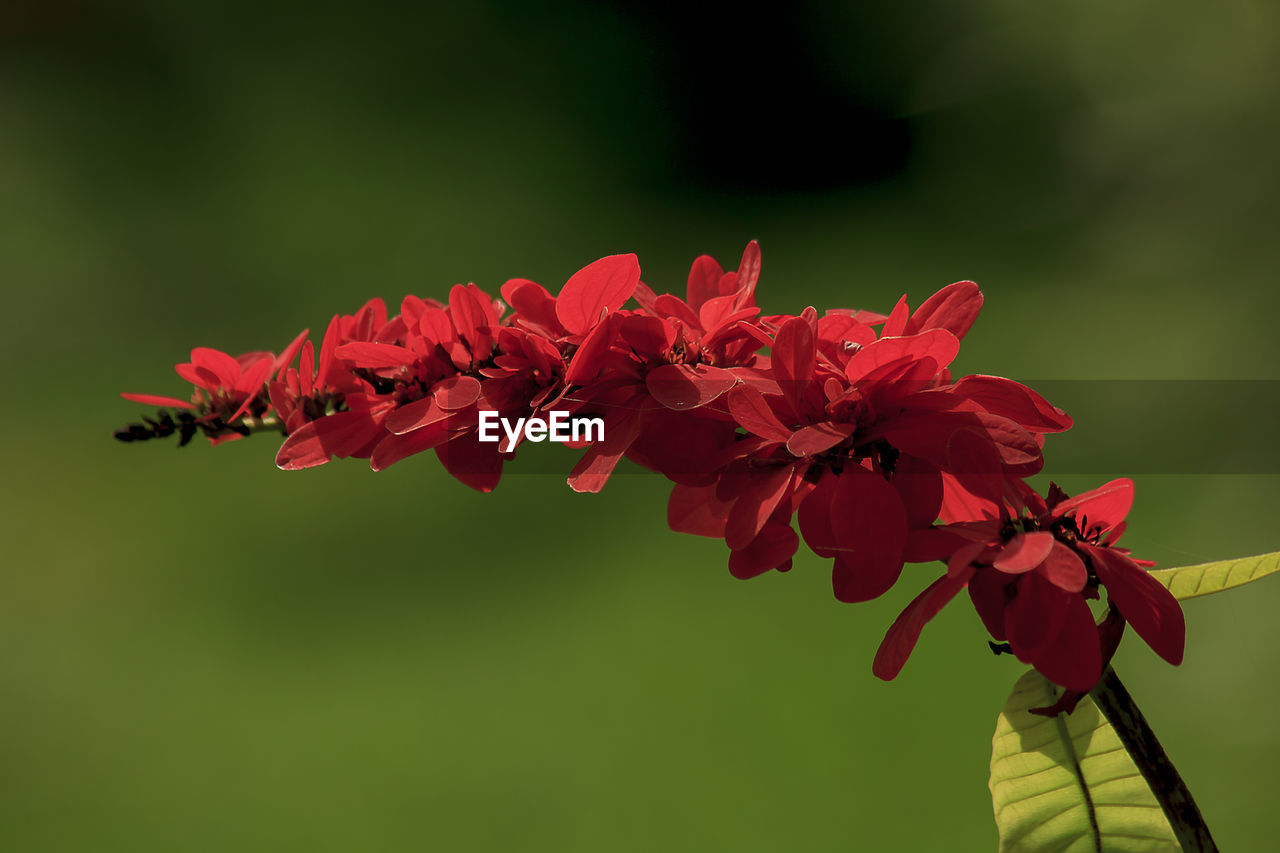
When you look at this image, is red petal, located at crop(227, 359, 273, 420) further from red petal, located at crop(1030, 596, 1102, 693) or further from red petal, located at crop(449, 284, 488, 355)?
red petal, located at crop(1030, 596, 1102, 693)

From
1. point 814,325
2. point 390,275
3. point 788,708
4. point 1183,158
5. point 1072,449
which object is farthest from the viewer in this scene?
point 390,275

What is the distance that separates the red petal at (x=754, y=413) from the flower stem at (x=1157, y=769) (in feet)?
0.41

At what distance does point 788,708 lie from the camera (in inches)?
44.4

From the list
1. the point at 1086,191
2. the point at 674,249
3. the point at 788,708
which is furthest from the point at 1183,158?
the point at 788,708

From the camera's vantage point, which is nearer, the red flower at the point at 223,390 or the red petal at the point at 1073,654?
the red petal at the point at 1073,654

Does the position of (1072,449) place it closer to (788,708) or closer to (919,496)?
(919,496)

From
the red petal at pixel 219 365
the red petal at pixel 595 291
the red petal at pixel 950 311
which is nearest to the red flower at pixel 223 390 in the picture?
the red petal at pixel 219 365

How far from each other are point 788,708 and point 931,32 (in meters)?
1.65

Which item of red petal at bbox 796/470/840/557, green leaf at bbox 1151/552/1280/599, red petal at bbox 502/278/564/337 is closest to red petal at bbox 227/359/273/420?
red petal at bbox 502/278/564/337

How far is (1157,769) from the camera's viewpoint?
26 centimetres

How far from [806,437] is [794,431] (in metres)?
0.02

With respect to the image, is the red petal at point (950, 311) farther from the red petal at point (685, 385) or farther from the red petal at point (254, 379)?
the red petal at point (254, 379)

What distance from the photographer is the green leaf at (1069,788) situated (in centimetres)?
29

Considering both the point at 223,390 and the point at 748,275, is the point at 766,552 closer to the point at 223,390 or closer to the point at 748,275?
the point at 748,275
